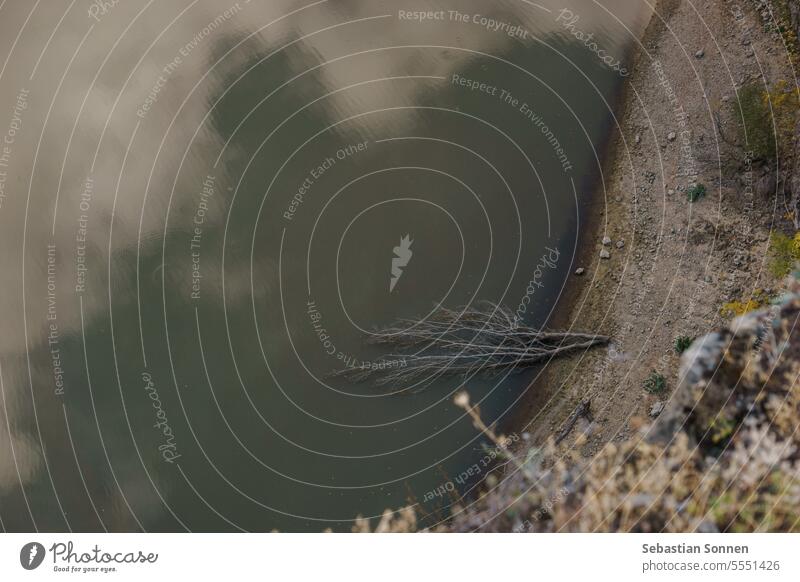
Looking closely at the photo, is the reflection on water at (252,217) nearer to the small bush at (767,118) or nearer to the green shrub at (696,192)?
the green shrub at (696,192)

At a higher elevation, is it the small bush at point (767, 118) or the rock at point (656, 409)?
the small bush at point (767, 118)

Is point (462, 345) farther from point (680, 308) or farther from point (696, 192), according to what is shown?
point (696, 192)

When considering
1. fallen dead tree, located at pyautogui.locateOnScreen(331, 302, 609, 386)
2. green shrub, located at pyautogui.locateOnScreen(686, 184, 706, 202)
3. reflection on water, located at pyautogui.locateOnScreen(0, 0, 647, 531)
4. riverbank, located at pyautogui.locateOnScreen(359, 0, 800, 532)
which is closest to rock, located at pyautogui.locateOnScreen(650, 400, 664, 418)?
riverbank, located at pyautogui.locateOnScreen(359, 0, 800, 532)

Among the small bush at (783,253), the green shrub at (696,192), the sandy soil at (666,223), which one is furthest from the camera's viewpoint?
the green shrub at (696,192)

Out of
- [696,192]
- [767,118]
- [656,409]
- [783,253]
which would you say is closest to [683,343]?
[656,409]

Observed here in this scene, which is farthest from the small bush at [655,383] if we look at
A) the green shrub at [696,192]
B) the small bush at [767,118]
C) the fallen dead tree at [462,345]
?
the small bush at [767,118]

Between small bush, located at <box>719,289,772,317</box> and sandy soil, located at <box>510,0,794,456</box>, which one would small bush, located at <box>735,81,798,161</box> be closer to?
sandy soil, located at <box>510,0,794,456</box>
